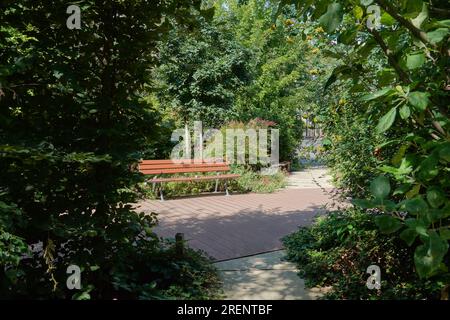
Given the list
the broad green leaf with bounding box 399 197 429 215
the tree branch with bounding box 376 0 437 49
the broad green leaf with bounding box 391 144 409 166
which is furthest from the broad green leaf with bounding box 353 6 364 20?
the broad green leaf with bounding box 399 197 429 215

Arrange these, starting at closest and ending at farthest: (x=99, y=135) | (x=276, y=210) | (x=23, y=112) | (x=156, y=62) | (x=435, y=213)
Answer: (x=435, y=213)
(x=23, y=112)
(x=99, y=135)
(x=156, y=62)
(x=276, y=210)

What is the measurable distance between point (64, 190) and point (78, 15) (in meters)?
1.32

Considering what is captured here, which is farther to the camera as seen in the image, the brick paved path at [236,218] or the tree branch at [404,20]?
the brick paved path at [236,218]

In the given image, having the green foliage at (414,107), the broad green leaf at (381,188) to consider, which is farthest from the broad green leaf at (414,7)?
the broad green leaf at (381,188)

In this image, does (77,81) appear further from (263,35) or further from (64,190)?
(263,35)

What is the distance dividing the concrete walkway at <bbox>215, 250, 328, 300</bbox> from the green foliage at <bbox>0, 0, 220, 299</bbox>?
90 centimetres

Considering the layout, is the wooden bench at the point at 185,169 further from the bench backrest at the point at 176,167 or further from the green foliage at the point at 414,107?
the green foliage at the point at 414,107

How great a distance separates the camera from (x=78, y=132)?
2930 millimetres

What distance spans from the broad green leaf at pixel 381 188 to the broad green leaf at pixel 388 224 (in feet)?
0.28

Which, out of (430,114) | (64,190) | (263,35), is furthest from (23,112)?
(263,35)

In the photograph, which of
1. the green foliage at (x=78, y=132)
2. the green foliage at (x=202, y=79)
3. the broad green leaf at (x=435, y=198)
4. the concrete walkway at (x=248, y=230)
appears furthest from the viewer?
the green foliage at (x=202, y=79)

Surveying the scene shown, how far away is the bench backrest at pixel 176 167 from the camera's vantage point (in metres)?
9.52

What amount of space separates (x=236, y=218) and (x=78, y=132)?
4.67m

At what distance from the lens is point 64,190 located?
2.88 meters
